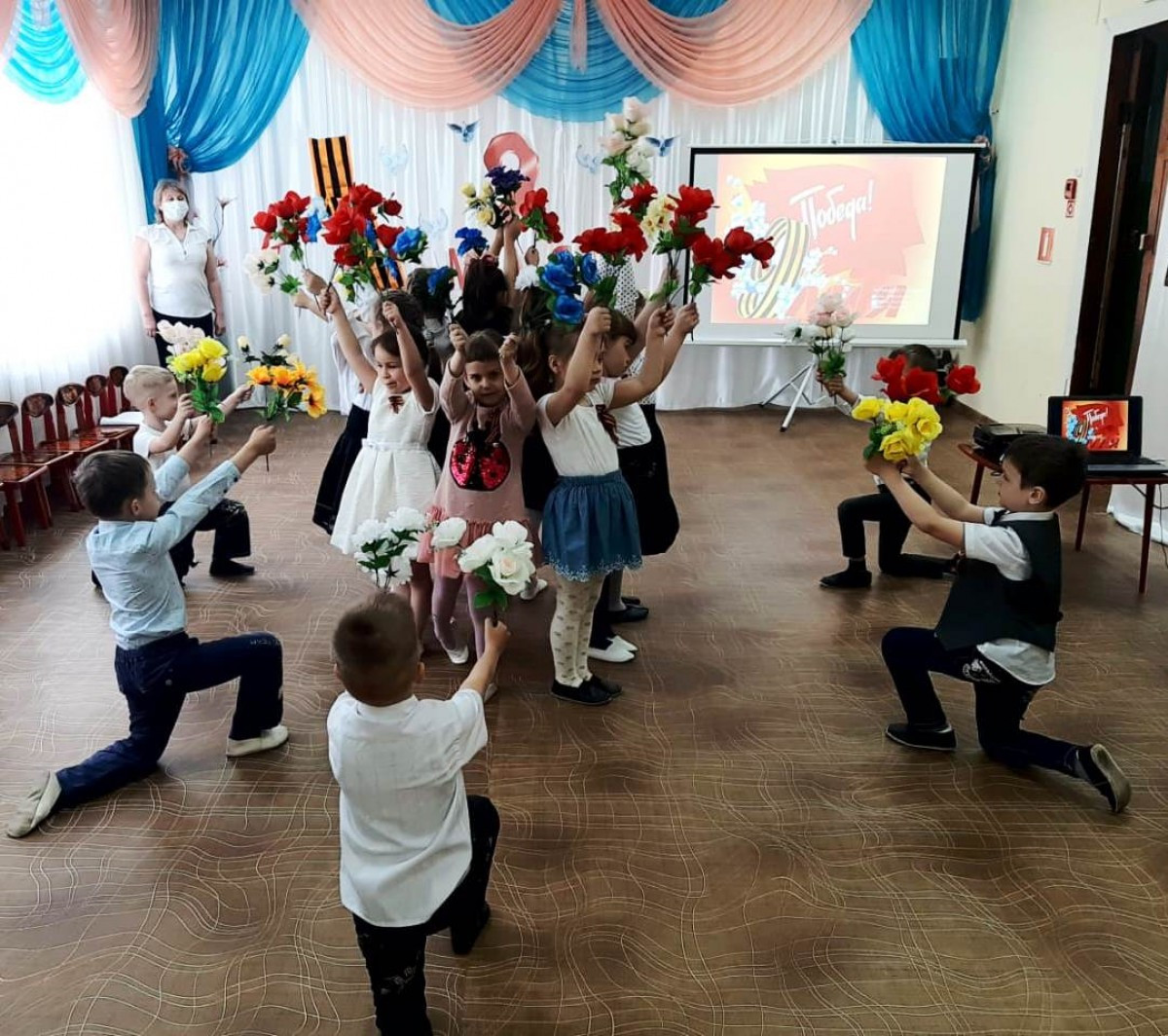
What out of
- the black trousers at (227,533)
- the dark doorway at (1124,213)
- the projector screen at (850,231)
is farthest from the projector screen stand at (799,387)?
the black trousers at (227,533)

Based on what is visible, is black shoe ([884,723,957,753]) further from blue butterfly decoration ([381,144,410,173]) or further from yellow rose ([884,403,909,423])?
blue butterfly decoration ([381,144,410,173])

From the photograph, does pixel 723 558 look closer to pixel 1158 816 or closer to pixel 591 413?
pixel 591 413

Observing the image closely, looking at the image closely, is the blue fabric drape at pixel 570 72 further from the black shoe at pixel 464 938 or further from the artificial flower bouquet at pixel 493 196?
the black shoe at pixel 464 938

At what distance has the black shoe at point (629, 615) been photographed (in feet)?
12.0

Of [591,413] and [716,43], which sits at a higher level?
[716,43]

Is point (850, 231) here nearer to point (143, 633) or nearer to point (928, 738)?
point (928, 738)

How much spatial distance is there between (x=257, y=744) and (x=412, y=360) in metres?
1.19

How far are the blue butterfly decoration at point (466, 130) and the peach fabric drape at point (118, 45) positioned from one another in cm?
188

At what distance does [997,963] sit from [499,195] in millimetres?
2800

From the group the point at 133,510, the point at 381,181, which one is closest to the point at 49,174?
the point at 381,181

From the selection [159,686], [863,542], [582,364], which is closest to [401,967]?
[159,686]

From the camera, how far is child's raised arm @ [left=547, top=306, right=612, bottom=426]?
2555 mm

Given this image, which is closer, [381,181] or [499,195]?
[499,195]

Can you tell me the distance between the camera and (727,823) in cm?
250
